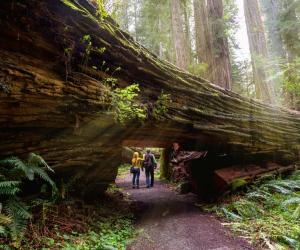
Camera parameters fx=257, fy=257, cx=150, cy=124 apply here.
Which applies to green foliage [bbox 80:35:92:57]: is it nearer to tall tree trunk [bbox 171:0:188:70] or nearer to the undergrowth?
the undergrowth

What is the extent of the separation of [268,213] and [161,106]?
3797 mm

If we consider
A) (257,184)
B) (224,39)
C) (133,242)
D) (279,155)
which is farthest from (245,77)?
(133,242)

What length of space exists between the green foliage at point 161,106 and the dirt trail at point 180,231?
252cm

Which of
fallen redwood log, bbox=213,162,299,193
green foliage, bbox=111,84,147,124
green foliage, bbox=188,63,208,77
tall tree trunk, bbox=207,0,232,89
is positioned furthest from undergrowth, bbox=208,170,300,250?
green foliage, bbox=188,63,208,77

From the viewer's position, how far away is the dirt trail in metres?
4.74

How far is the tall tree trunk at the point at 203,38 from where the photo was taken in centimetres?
1238

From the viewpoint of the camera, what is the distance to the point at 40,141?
4641 mm

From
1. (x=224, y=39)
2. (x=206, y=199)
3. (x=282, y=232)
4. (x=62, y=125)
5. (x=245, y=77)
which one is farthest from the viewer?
(x=245, y=77)

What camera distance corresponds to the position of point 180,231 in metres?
5.57

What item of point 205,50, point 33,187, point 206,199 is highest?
point 205,50

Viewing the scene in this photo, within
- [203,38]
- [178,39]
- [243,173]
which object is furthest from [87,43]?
[178,39]

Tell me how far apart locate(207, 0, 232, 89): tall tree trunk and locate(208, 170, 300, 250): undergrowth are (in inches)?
202

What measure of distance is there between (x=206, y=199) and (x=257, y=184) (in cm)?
178

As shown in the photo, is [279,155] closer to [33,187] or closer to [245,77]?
[33,187]
